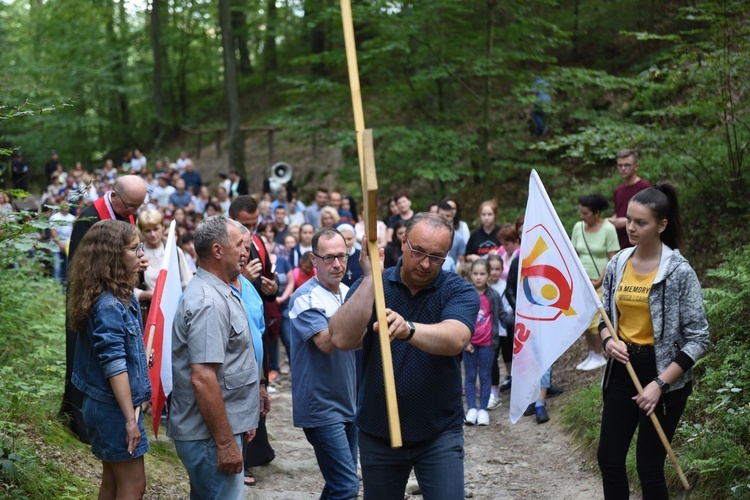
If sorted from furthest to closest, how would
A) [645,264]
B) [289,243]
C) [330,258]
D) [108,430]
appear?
[289,243], [330,258], [645,264], [108,430]

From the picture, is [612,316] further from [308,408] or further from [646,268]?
[308,408]

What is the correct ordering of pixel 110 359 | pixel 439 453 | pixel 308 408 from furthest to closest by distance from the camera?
pixel 308 408, pixel 110 359, pixel 439 453

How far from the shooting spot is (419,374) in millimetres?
3590

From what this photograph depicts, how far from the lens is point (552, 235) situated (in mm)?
4996

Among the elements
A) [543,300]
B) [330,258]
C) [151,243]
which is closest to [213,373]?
[330,258]

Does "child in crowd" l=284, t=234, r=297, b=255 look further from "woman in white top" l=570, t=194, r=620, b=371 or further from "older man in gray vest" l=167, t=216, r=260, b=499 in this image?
"older man in gray vest" l=167, t=216, r=260, b=499

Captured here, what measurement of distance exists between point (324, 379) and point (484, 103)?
38.0ft

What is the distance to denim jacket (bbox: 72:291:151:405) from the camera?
4.04 m


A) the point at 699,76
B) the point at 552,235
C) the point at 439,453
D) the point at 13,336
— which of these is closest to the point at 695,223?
the point at 699,76

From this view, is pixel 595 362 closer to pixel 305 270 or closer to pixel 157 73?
pixel 305 270

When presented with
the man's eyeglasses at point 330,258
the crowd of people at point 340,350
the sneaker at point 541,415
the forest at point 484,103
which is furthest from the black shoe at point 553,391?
the man's eyeglasses at point 330,258

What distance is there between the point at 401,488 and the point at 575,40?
18.1 meters

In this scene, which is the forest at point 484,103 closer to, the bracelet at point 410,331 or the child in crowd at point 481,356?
the child in crowd at point 481,356

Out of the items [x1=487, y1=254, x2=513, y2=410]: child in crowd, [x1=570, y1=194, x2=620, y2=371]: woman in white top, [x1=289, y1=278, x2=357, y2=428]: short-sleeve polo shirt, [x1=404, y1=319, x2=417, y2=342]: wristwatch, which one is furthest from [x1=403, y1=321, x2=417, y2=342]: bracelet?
[x1=487, y1=254, x2=513, y2=410]: child in crowd
